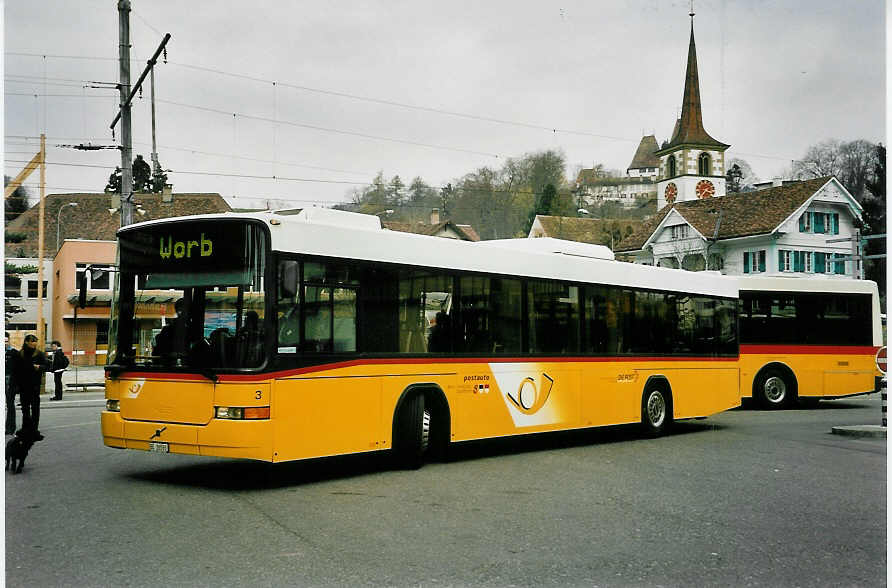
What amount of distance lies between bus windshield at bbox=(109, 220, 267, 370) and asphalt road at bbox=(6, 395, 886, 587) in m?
1.37

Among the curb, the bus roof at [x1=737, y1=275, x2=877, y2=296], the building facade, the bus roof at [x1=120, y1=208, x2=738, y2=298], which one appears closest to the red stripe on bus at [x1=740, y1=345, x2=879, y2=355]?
the bus roof at [x1=737, y1=275, x2=877, y2=296]

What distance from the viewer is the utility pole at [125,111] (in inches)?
464

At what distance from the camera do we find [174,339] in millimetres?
10031

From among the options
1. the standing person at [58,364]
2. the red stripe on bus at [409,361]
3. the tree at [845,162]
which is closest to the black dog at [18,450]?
the red stripe on bus at [409,361]

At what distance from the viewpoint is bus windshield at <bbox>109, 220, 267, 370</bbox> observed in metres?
9.75

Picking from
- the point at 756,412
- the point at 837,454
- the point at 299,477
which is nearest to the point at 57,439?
the point at 299,477

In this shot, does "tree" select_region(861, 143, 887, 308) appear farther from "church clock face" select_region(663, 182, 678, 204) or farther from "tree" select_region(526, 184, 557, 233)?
"church clock face" select_region(663, 182, 678, 204)

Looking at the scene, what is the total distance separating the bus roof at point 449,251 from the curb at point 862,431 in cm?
323

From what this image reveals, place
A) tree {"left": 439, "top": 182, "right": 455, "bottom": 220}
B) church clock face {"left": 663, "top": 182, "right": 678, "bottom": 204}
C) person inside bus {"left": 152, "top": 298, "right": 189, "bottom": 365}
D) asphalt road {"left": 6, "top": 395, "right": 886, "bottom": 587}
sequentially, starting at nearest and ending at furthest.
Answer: asphalt road {"left": 6, "top": 395, "right": 886, "bottom": 587} → person inside bus {"left": 152, "top": 298, "right": 189, "bottom": 365} → tree {"left": 439, "top": 182, "right": 455, "bottom": 220} → church clock face {"left": 663, "top": 182, "right": 678, "bottom": 204}

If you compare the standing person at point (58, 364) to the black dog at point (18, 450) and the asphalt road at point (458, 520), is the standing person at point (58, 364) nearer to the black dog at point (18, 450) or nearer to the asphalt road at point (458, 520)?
the asphalt road at point (458, 520)

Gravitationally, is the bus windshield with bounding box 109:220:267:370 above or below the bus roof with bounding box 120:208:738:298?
below

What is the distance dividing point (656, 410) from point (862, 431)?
3486mm

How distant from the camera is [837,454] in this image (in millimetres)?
13812

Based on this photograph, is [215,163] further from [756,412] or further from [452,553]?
[756,412]
